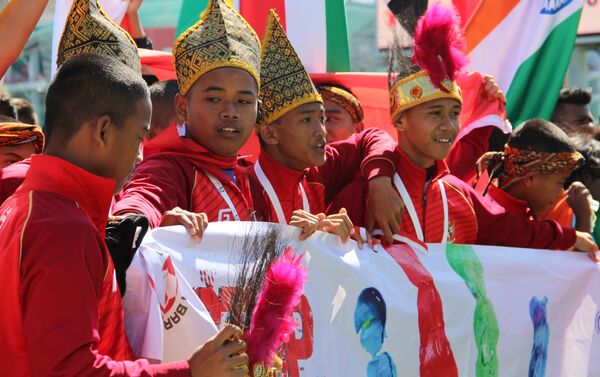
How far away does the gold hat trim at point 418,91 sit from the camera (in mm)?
4246

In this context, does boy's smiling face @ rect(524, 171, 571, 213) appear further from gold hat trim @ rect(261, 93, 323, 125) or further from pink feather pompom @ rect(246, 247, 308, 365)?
pink feather pompom @ rect(246, 247, 308, 365)

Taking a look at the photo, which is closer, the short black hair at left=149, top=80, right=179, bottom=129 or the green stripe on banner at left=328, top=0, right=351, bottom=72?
the short black hair at left=149, top=80, right=179, bottom=129

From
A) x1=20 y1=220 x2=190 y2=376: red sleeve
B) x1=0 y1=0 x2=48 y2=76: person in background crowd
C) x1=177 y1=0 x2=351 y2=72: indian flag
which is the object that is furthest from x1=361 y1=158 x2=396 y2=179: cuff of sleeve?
x1=20 y1=220 x2=190 y2=376: red sleeve

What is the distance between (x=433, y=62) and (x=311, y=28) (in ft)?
4.39

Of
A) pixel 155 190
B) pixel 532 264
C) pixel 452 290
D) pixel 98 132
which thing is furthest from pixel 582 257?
pixel 98 132

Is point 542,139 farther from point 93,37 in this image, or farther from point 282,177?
point 93,37

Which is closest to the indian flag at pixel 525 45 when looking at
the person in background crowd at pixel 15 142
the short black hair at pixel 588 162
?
the short black hair at pixel 588 162

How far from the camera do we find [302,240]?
332cm

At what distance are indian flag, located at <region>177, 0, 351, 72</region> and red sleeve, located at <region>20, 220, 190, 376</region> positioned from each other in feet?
10.8

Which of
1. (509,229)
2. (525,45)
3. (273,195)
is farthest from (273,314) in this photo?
(525,45)

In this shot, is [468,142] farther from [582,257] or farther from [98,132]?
[98,132]

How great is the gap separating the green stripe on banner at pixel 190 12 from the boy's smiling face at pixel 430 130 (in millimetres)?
1875

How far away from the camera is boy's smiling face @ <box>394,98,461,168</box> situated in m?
4.23

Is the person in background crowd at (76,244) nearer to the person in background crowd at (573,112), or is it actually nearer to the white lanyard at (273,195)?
the white lanyard at (273,195)
